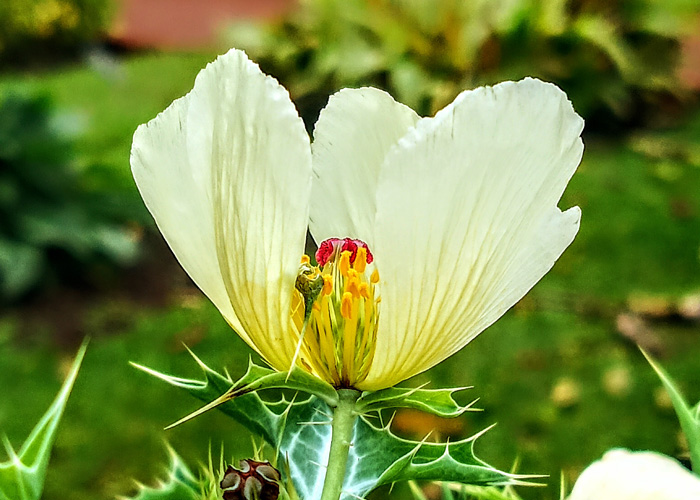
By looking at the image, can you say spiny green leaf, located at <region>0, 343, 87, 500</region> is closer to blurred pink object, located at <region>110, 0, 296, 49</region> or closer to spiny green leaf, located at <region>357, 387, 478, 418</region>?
spiny green leaf, located at <region>357, 387, 478, 418</region>

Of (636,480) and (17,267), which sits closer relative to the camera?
(636,480)

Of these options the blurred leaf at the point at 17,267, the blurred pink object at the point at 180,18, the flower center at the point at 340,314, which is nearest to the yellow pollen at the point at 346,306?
the flower center at the point at 340,314

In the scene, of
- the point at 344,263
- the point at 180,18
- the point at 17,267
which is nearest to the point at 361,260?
the point at 344,263

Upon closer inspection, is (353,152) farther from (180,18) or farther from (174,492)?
(180,18)

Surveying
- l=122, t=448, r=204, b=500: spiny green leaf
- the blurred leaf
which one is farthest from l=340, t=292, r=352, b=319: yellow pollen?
the blurred leaf

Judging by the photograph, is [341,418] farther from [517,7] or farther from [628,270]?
[517,7]

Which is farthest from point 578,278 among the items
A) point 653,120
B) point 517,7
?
point 653,120

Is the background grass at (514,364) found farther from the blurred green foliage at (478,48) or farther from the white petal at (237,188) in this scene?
the white petal at (237,188)

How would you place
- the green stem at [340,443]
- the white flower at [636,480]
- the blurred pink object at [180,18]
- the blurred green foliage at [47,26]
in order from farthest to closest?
the blurred pink object at [180,18]
the blurred green foliage at [47,26]
the green stem at [340,443]
the white flower at [636,480]
